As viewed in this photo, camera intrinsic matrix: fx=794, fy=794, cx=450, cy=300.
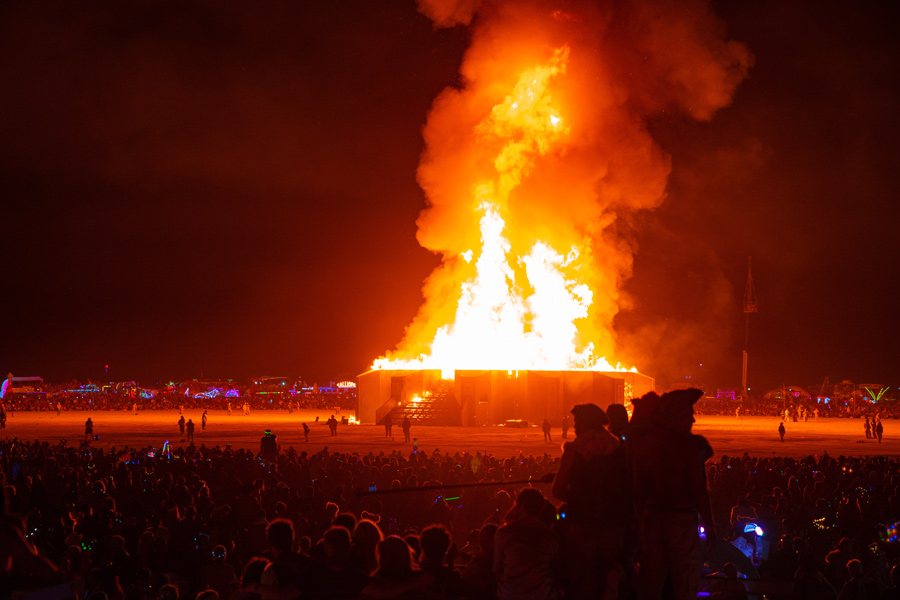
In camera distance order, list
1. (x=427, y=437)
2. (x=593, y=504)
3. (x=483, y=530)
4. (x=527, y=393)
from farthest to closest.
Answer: (x=527, y=393) < (x=427, y=437) < (x=483, y=530) < (x=593, y=504)

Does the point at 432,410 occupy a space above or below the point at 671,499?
below

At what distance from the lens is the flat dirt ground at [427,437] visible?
1294 inches

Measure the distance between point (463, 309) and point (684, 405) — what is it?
5387cm

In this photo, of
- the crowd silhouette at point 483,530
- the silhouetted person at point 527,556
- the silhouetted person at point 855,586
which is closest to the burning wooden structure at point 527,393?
the crowd silhouette at point 483,530

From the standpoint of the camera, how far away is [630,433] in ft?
19.8

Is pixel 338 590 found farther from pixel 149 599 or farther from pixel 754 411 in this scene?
pixel 754 411

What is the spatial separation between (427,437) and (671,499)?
3435 cm

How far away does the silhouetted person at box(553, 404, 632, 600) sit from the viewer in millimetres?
5559

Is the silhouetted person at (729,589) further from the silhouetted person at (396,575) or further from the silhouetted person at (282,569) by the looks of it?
the silhouetted person at (282,569)

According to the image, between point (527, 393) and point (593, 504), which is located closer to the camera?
point (593, 504)

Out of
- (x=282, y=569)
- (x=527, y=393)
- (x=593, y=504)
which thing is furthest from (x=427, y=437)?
(x=593, y=504)

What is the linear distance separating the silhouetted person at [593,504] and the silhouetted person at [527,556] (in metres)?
0.21

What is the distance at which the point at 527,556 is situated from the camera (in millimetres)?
5293

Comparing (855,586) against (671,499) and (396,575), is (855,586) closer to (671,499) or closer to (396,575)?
(671,499)
